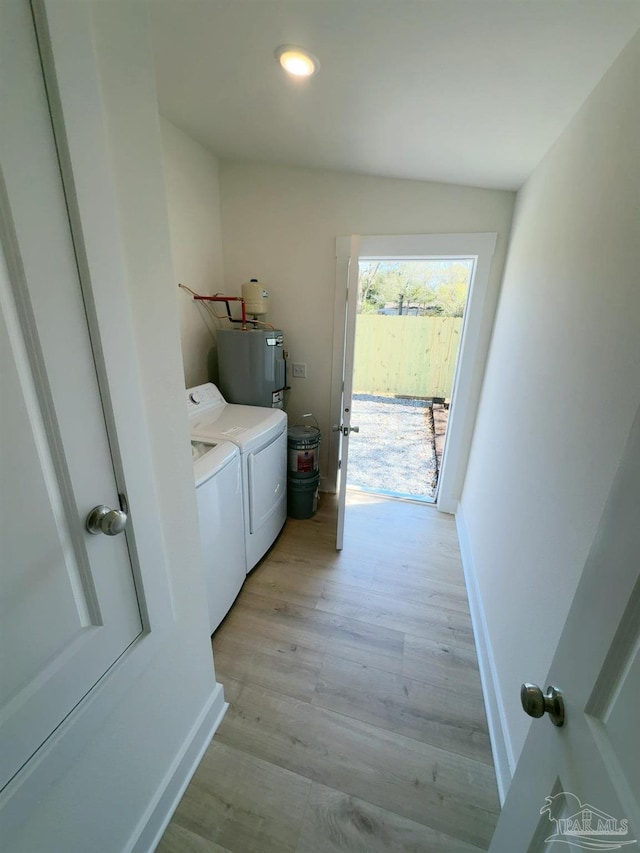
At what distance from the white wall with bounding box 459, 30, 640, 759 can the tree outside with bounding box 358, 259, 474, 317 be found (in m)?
1.41

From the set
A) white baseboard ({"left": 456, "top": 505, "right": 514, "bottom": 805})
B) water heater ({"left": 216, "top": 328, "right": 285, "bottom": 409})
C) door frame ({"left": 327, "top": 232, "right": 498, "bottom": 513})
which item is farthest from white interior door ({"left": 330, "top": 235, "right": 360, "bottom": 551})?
white baseboard ({"left": 456, "top": 505, "right": 514, "bottom": 805})

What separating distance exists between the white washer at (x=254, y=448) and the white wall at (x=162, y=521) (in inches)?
27.8

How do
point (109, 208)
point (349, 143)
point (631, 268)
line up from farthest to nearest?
point (349, 143) → point (631, 268) → point (109, 208)

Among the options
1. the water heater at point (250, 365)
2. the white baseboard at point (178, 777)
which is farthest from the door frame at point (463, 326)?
the white baseboard at point (178, 777)

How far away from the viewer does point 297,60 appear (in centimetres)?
114

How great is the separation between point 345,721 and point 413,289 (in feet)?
11.4

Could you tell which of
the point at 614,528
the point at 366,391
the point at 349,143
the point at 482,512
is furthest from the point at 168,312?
the point at 366,391

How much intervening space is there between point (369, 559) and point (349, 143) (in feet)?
7.96

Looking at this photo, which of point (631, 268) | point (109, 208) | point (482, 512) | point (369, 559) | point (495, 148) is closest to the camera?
point (109, 208)

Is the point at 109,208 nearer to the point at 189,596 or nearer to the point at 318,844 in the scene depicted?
the point at 189,596

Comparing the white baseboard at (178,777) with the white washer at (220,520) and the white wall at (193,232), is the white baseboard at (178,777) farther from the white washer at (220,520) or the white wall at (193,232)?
the white wall at (193,232)

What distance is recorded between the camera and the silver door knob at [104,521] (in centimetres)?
63

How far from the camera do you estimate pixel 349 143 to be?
1721mm

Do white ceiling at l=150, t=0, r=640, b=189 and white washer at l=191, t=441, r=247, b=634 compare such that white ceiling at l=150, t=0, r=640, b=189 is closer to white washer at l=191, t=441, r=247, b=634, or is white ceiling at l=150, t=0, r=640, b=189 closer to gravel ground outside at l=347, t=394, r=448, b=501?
white washer at l=191, t=441, r=247, b=634
